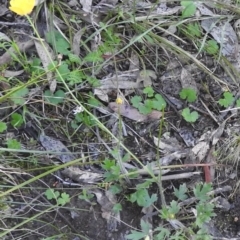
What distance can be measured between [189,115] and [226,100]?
0.16m

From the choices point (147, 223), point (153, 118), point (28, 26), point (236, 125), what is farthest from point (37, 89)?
point (236, 125)

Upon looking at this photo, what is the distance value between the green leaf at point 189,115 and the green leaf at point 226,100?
110 millimetres

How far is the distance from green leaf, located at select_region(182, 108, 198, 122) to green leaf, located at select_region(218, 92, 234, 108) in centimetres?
11

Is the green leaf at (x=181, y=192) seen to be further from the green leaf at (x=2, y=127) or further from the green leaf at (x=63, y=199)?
the green leaf at (x=2, y=127)

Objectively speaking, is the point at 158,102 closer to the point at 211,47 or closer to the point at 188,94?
the point at 188,94

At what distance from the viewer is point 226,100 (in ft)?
6.68

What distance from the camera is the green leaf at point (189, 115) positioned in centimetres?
200

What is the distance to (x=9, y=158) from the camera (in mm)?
1874

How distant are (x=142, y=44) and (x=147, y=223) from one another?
706mm

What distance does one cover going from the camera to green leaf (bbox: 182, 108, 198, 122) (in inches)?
78.8

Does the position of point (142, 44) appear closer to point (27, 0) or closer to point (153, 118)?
point (153, 118)

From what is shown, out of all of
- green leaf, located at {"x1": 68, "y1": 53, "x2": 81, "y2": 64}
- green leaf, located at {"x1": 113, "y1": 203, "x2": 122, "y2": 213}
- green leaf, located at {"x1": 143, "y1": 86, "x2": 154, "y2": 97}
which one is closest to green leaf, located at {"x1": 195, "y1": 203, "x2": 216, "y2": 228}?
green leaf, located at {"x1": 113, "y1": 203, "x2": 122, "y2": 213}

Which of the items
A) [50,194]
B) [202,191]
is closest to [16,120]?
[50,194]

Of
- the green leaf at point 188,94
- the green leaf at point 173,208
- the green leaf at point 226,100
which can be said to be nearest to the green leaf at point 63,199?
the green leaf at point 173,208
